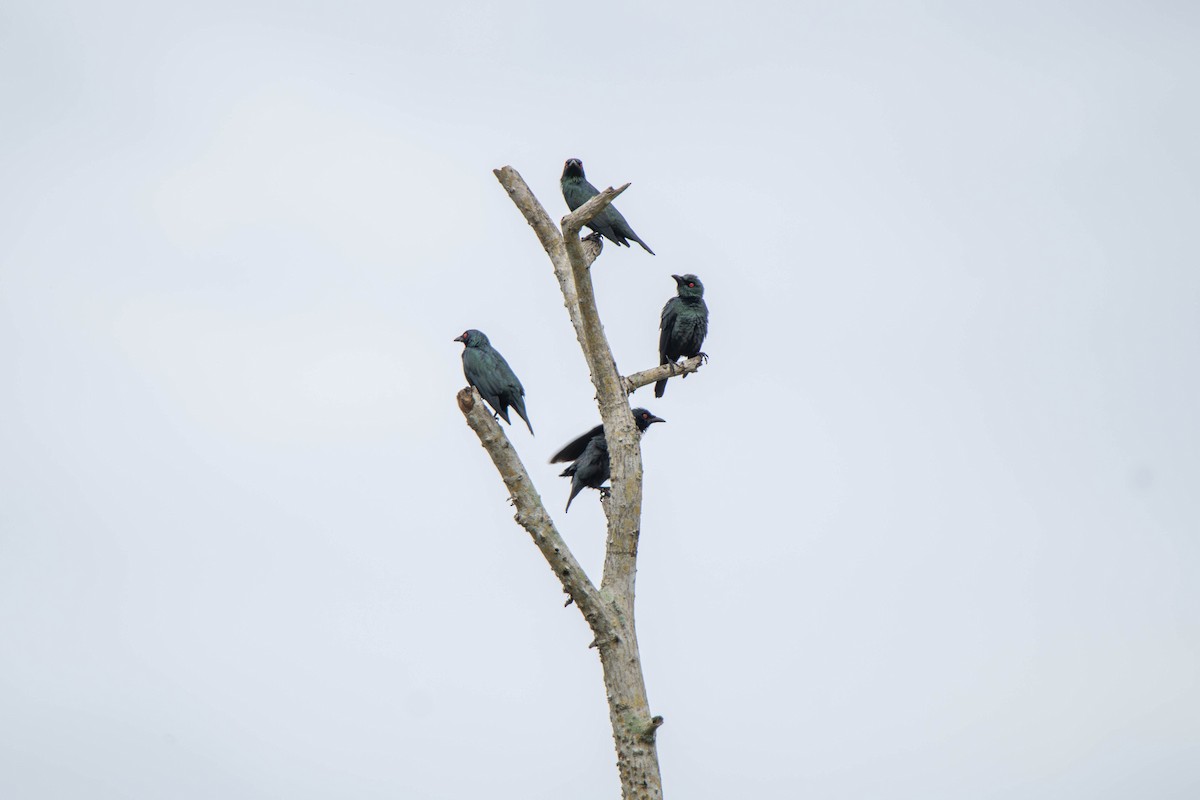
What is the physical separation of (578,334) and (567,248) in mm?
953

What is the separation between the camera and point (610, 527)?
8633 mm

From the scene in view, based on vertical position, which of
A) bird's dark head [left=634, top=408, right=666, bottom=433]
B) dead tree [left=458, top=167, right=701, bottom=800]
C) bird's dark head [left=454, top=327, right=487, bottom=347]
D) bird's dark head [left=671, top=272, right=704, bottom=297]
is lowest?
dead tree [left=458, top=167, right=701, bottom=800]

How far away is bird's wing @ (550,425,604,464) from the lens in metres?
11.6

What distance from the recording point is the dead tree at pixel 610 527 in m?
7.92

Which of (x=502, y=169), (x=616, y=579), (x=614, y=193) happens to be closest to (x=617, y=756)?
(x=616, y=579)

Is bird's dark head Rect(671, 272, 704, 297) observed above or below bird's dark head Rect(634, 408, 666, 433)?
above

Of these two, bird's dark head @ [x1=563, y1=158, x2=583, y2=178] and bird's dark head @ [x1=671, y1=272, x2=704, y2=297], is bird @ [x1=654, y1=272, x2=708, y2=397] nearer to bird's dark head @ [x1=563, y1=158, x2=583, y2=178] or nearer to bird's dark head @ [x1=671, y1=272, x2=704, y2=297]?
bird's dark head @ [x1=671, y1=272, x2=704, y2=297]

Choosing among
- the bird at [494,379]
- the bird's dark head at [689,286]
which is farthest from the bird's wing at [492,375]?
the bird's dark head at [689,286]

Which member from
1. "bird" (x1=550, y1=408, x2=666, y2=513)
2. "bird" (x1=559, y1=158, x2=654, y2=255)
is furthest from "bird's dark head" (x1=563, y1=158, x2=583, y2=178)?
"bird" (x1=550, y1=408, x2=666, y2=513)

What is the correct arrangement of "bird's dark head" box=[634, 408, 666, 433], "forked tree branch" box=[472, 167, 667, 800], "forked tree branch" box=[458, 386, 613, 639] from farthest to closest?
"bird's dark head" box=[634, 408, 666, 433]
"forked tree branch" box=[458, 386, 613, 639]
"forked tree branch" box=[472, 167, 667, 800]

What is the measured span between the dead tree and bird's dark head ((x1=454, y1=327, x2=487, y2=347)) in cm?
288

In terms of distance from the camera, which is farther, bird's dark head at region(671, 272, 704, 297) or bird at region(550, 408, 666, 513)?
bird's dark head at region(671, 272, 704, 297)

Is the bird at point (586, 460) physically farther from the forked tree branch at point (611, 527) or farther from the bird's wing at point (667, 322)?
the forked tree branch at point (611, 527)

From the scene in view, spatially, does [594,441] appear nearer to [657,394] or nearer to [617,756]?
[657,394]
